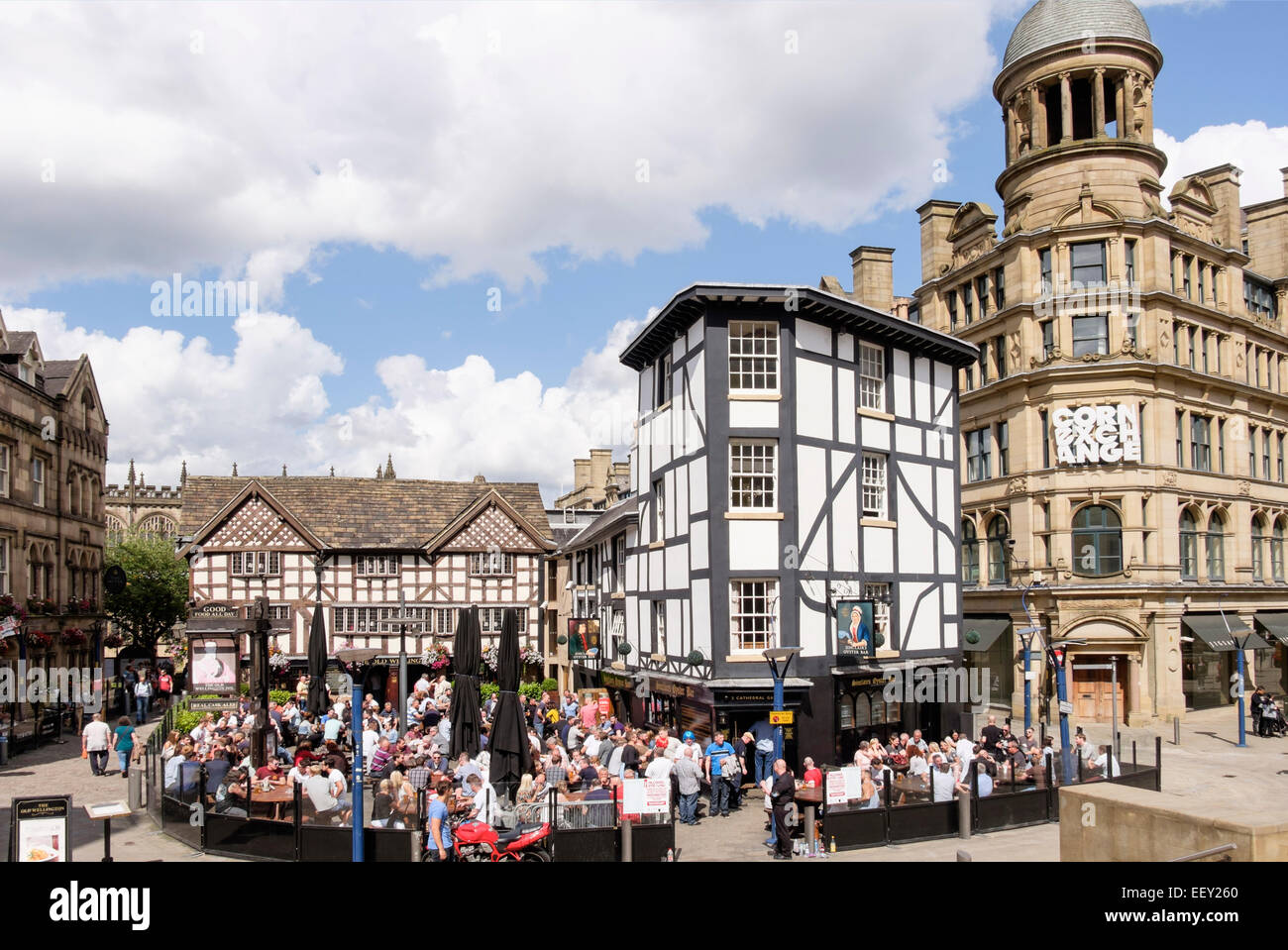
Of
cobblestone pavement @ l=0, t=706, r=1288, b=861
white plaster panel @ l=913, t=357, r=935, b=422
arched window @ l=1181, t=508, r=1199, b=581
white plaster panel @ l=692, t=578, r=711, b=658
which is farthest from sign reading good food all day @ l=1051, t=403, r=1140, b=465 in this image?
white plaster panel @ l=692, t=578, r=711, b=658

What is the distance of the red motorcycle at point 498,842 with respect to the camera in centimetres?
1366

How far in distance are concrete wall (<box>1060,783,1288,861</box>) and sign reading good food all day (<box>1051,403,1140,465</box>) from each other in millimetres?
29836

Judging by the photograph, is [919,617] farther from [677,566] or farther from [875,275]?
[875,275]

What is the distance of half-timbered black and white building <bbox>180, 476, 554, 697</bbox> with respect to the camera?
41562mm

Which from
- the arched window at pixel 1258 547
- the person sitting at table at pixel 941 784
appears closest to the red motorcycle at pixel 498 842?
the person sitting at table at pixel 941 784

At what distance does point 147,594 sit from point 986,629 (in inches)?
1841

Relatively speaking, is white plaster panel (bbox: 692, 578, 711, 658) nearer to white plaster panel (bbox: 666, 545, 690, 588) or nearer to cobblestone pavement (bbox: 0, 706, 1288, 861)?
white plaster panel (bbox: 666, 545, 690, 588)

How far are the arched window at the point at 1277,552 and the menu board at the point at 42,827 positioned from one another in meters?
41.1

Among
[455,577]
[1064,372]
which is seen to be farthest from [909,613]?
[455,577]

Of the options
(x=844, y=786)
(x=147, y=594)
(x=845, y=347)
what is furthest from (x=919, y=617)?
(x=147, y=594)

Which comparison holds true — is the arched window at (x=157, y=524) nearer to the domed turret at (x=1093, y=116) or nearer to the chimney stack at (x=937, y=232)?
the chimney stack at (x=937, y=232)

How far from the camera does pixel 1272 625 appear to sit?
37281 millimetres

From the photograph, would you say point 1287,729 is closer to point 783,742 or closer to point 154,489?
point 783,742
